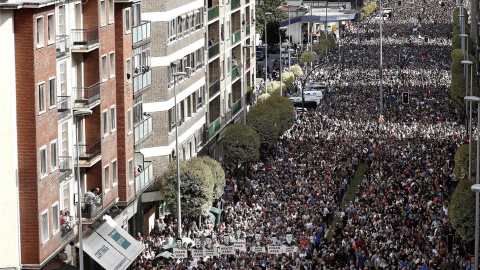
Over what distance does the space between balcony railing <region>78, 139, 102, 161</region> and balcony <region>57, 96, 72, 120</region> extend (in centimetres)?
341

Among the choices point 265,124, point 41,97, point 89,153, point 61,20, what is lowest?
point 265,124

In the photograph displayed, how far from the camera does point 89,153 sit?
173ft

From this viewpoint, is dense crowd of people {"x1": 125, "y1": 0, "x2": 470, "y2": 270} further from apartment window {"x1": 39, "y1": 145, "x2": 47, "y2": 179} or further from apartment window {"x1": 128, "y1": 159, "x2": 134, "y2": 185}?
apartment window {"x1": 39, "y1": 145, "x2": 47, "y2": 179}

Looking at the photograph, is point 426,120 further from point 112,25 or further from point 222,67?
point 112,25

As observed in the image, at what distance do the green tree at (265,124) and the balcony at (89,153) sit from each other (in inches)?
1268

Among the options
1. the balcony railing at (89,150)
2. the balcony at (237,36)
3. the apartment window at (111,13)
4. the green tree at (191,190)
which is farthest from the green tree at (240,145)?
the balcony railing at (89,150)

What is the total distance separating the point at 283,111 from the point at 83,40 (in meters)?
→ 39.2

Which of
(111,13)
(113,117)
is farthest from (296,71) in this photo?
(111,13)

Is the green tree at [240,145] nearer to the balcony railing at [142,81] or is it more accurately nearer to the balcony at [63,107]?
the balcony railing at [142,81]

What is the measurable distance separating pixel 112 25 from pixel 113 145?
5262mm

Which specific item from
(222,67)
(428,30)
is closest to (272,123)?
(222,67)

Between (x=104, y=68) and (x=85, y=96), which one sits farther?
(x=104, y=68)

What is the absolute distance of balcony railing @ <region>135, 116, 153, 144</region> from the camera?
199ft

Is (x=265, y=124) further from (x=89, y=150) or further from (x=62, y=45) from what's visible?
(x=62, y=45)
